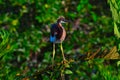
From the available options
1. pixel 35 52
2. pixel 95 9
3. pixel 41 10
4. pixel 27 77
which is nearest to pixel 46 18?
pixel 41 10

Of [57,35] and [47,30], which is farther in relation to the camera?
[47,30]

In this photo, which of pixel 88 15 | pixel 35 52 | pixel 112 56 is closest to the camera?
pixel 112 56

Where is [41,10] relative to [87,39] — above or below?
above

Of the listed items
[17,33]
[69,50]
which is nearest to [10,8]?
[17,33]

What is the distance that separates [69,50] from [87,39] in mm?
662

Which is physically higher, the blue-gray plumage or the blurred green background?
the blue-gray plumage

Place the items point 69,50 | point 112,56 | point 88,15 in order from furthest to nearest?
point 88,15 < point 69,50 < point 112,56

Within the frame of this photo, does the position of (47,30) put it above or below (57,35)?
below

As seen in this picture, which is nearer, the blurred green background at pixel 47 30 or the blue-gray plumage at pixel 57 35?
the blue-gray plumage at pixel 57 35

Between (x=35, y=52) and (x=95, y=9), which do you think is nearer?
(x=35, y=52)

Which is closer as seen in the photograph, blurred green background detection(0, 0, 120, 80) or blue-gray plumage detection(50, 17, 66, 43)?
blue-gray plumage detection(50, 17, 66, 43)

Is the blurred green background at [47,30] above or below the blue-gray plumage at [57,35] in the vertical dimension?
below

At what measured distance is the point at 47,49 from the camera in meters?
7.95

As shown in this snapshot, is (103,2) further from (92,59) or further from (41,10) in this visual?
(92,59)
